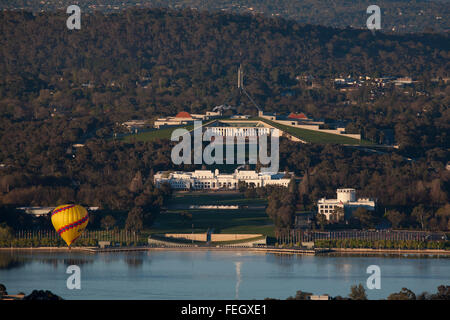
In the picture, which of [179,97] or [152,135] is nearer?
[152,135]

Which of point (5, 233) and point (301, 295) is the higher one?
point (5, 233)

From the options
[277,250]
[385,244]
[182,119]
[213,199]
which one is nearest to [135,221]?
[277,250]

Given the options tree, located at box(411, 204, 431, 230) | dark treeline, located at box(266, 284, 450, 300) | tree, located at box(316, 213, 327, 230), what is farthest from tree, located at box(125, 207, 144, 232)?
dark treeline, located at box(266, 284, 450, 300)

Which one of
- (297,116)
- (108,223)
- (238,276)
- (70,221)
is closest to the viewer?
(238,276)

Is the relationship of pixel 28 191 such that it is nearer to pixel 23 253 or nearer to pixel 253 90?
pixel 23 253

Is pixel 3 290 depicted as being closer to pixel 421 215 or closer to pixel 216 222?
pixel 216 222

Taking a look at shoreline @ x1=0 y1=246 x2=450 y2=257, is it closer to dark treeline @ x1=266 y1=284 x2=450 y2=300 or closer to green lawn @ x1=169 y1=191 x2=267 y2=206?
green lawn @ x1=169 y1=191 x2=267 y2=206
